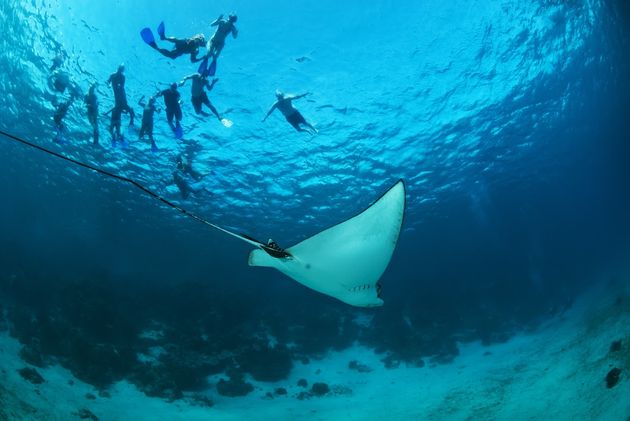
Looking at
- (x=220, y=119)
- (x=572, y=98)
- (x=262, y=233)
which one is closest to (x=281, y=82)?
(x=220, y=119)

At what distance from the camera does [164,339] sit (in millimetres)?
19453

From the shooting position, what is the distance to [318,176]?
1716 centimetres

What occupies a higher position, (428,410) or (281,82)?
(281,82)

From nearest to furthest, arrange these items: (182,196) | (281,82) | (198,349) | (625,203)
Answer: (281,82) → (182,196) → (198,349) → (625,203)

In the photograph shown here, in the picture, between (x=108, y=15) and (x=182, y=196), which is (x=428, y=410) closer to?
(x=182, y=196)

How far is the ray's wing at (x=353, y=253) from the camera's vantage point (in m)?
4.68

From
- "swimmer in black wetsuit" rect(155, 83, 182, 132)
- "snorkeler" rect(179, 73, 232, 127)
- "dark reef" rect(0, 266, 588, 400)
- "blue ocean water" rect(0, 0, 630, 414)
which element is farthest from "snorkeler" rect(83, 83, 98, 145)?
"dark reef" rect(0, 266, 588, 400)

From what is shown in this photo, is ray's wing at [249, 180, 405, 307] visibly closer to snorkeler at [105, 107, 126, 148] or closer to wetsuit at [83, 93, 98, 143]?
snorkeler at [105, 107, 126, 148]

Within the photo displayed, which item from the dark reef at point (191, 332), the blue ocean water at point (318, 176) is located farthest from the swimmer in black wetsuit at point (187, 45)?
the dark reef at point (191, 332)

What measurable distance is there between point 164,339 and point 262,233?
7330mm

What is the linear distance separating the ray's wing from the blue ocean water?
28.5 feet

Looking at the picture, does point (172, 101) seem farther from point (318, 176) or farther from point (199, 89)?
point (318, 176)

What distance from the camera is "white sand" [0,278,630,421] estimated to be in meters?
18.7

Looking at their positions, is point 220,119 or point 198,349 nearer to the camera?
point 220,119
